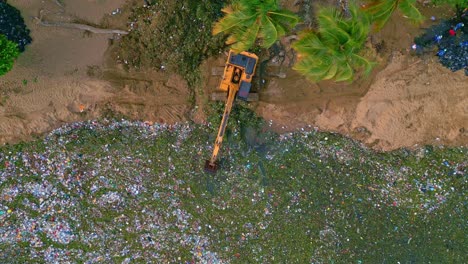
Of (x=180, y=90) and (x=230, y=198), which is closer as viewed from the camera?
(x=180, y=90)

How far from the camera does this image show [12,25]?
11.4 meters

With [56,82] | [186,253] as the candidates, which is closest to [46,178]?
[56,82]

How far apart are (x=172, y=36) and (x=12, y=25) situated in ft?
15.3

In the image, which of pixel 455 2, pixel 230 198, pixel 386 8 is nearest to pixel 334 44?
pixel 386 8

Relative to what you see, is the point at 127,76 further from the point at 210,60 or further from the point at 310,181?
the point at 310,181

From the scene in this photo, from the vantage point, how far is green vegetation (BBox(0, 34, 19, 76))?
1073 cm

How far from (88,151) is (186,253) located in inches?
172

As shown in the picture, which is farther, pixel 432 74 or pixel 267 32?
pixel 432 74

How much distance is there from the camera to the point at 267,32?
9500mm

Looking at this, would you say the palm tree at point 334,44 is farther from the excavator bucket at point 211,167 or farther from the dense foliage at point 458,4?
the excavator bucket at point 211,167

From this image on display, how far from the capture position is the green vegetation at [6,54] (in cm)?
1073

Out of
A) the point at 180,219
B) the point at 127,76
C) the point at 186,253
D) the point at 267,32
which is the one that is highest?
the point at 267,32

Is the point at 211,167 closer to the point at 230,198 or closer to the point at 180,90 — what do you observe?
the point at 230,198

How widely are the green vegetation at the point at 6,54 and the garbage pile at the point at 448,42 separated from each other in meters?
11.7
